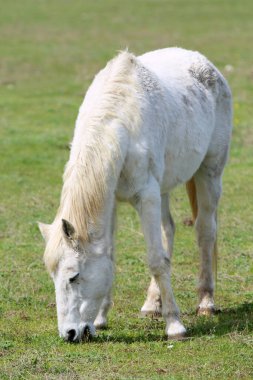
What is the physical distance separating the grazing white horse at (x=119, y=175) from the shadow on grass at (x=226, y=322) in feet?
0.66

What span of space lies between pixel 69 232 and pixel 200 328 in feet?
5.20

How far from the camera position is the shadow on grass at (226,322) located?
686 centimetres

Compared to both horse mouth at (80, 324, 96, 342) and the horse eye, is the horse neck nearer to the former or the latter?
the horse eye

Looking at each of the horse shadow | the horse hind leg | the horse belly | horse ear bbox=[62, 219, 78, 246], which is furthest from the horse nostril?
the horse hind leg

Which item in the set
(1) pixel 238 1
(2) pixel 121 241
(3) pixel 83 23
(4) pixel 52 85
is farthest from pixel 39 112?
(1) pixel 238 1

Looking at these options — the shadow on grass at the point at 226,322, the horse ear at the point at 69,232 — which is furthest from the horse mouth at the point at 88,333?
the shadow on grass at the point at 226,322

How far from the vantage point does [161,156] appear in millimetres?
6879

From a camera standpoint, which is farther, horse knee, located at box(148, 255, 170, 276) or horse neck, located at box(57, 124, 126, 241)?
horse knee, located at box(148, 255, 170, 276)

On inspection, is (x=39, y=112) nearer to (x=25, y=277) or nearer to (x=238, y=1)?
(x=25, y=277)

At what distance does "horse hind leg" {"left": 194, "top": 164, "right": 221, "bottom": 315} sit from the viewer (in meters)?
7.99

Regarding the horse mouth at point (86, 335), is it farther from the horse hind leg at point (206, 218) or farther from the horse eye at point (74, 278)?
the horse hind leg at point (206, 218)

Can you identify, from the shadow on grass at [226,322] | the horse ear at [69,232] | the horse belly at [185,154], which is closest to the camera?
the horse ear at [69,232]

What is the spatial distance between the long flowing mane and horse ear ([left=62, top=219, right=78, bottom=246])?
0.06 m

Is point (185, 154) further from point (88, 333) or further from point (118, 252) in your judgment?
point (118, 252)
